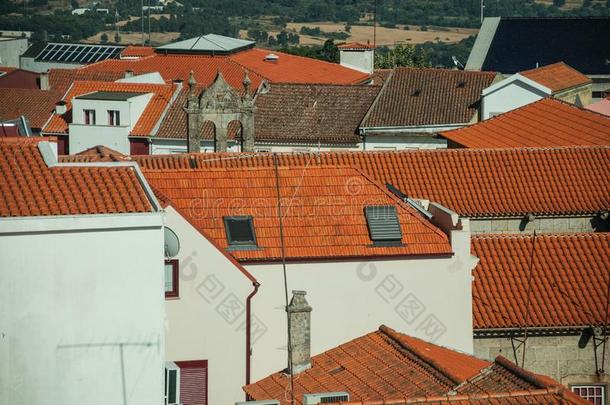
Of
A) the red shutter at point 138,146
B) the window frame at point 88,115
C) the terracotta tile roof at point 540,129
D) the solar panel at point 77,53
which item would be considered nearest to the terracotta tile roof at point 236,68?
the window frame at point 88,115

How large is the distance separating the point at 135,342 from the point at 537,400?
19.1ft

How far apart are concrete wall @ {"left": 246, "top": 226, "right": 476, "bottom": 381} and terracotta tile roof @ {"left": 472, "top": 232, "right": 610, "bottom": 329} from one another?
145 centimetres

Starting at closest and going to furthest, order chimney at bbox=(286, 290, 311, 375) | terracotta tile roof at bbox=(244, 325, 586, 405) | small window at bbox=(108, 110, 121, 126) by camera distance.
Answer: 1. terracotta tile roof at bbox=(244, 325, 586, 405)
2. chimney at bbox=(286, 290, 311, 375)
3. small window at bbox=(108, 110, 121, 126)

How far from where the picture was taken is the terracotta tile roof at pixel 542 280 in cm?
3375

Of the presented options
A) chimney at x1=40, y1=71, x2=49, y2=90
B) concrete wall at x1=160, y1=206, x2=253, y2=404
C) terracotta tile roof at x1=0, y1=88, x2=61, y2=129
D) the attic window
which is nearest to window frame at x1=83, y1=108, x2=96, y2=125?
terracotta tile roof at x1=0, y1=88, x2=61, y2=129

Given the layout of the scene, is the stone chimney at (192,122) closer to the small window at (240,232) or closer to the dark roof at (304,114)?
the small window at (240,232)

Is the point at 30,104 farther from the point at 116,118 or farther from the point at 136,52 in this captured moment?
the point at 136,52

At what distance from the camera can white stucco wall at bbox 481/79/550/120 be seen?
69188 mm

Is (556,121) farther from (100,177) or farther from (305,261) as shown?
(100,177)

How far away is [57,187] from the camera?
2448 cm

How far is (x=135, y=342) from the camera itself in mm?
23609

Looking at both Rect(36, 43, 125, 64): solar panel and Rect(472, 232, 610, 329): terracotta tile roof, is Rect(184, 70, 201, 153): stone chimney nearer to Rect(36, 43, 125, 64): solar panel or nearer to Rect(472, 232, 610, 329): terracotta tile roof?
Rect(472, 232, 610, 329): terracotta tile roof

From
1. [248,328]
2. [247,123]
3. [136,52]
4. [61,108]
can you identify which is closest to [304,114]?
[61,108]

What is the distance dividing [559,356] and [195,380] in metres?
7.70
